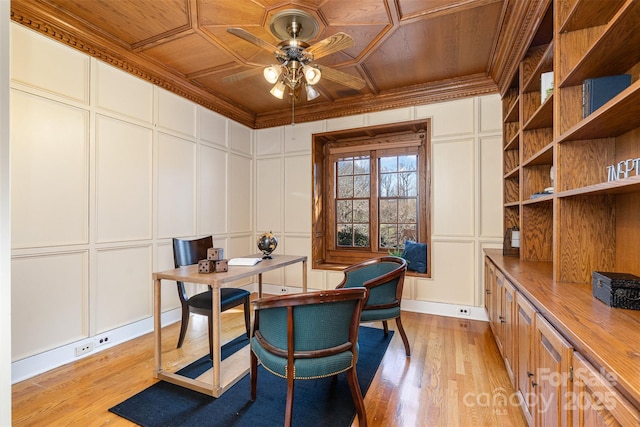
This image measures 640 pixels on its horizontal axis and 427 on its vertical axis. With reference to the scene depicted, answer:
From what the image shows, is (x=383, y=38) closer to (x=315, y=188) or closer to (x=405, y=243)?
(x=315, y=188)

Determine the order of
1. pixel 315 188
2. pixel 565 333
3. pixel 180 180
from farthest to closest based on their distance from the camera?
pixel 315 188 → pixel 180 180 → pixel 565 333

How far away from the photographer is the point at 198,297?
8.66ft

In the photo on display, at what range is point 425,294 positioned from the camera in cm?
378

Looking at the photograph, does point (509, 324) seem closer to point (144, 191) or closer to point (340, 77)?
point (340, 77)

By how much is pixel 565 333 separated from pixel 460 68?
3078 mm

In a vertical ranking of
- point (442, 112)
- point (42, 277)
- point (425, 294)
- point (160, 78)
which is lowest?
point (425, 294)

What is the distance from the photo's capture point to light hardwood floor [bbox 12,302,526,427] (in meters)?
1.81

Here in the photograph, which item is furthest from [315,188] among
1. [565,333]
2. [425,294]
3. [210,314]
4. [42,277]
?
[565,333]

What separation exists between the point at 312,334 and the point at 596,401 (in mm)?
1127

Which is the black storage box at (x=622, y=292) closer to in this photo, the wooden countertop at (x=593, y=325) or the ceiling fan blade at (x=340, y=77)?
the wooden countertop at (x=593, y=325)

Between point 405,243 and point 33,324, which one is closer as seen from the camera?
point 33,324

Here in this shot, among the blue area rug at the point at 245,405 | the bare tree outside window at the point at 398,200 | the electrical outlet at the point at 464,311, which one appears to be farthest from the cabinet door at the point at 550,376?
the bare tree outside window at the point at 398,200

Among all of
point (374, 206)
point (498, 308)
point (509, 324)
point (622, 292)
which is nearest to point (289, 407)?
point (509, 324)

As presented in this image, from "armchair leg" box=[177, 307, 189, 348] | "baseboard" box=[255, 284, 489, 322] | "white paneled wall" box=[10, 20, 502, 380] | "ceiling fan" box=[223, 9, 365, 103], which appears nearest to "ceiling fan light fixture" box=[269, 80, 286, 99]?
"ceiling fan" box=[223, 9, 365, 103]
